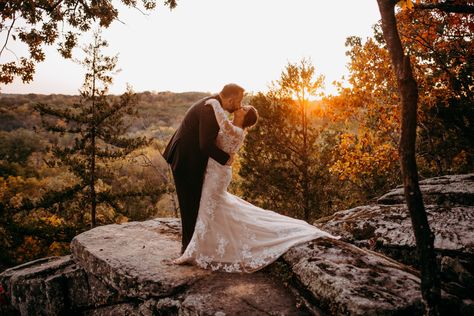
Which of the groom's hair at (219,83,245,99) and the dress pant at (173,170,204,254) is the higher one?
the groom's hair at (219,83,245,99)

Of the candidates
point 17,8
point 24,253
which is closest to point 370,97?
point 17,8

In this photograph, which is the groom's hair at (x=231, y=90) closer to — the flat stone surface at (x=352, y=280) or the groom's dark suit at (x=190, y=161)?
the groom's dark suit at (x=190, y=161)

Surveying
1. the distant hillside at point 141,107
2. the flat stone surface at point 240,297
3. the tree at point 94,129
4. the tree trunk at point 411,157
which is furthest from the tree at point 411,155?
the distant hillside at point 141,107

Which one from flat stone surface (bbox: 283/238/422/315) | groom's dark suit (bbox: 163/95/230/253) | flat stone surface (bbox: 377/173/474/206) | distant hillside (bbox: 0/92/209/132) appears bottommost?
flat stone surface (bbox: 283/238/422/315)

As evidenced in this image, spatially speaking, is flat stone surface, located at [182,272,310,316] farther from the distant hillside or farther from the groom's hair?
the distant hillside

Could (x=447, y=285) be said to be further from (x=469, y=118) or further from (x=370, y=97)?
(x=370, y=97)

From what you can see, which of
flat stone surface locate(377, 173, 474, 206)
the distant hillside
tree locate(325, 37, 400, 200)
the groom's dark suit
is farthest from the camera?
the distant hillside

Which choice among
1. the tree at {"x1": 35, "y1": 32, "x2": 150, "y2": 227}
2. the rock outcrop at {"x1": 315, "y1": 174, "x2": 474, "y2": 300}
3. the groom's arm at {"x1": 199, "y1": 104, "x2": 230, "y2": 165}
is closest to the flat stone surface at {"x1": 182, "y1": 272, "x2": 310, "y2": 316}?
the groom's arm at {"x1": 199, "y1": 104, "x2": 230, "y2": 165}

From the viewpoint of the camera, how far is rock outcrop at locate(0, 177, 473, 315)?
3115 mm

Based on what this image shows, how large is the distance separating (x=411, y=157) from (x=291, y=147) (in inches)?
410

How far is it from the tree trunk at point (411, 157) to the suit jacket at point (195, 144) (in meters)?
2.17

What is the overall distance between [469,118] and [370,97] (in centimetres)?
Result: 372

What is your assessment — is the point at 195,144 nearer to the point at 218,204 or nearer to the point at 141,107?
the point at 218,204

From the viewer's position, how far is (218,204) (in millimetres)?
4352
